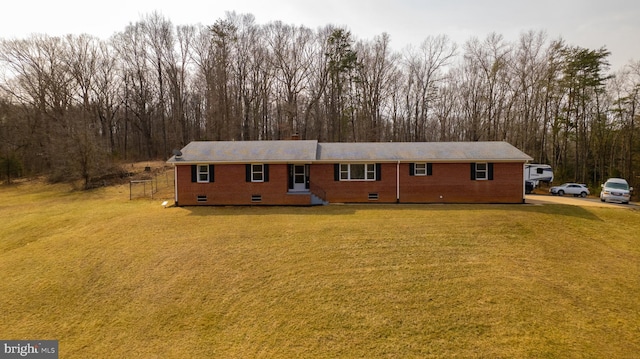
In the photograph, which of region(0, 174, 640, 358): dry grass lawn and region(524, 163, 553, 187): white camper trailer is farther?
region(524, 163, 553, 187): white camper trailer

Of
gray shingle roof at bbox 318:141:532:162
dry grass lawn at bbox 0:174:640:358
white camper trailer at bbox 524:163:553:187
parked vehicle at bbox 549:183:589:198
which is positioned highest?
gray shingle roof at bbox 318:141:532:162

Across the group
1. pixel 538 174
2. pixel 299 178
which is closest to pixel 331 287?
pixel 299 178

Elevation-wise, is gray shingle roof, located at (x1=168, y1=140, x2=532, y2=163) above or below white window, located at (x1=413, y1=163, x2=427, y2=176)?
above

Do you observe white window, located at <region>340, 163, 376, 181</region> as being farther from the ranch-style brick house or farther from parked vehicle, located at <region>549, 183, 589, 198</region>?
parked vehicle, located at <region>549, 183, 589, 198</region>

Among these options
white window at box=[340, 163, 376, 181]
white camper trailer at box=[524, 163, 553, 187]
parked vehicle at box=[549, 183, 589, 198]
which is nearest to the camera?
white window at box=[340, 163, 376, 181]

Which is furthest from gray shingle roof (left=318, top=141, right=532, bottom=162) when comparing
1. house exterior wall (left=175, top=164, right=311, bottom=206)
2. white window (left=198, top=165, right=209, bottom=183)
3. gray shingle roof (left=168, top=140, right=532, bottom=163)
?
white window (left=198, top=165, right=209, bottom=183)

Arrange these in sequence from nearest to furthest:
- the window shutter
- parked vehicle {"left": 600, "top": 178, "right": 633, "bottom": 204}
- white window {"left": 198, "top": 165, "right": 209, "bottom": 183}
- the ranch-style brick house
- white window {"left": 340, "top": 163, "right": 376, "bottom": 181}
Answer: the ranch-style brick house
white window {"left": 198, "top": 165, "right": 209, "bottom": 183}
white window {"left": 340, "top": 163, "right": 376, "bottom": 181}
the window shutter
parked vehicle {"left": 600, "top": 178, "right": 633, "bottom": 204}

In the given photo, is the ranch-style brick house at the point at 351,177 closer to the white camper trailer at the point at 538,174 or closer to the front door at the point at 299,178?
the front door at the point at 299,178

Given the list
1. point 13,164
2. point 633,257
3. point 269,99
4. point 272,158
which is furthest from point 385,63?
point 13,164
